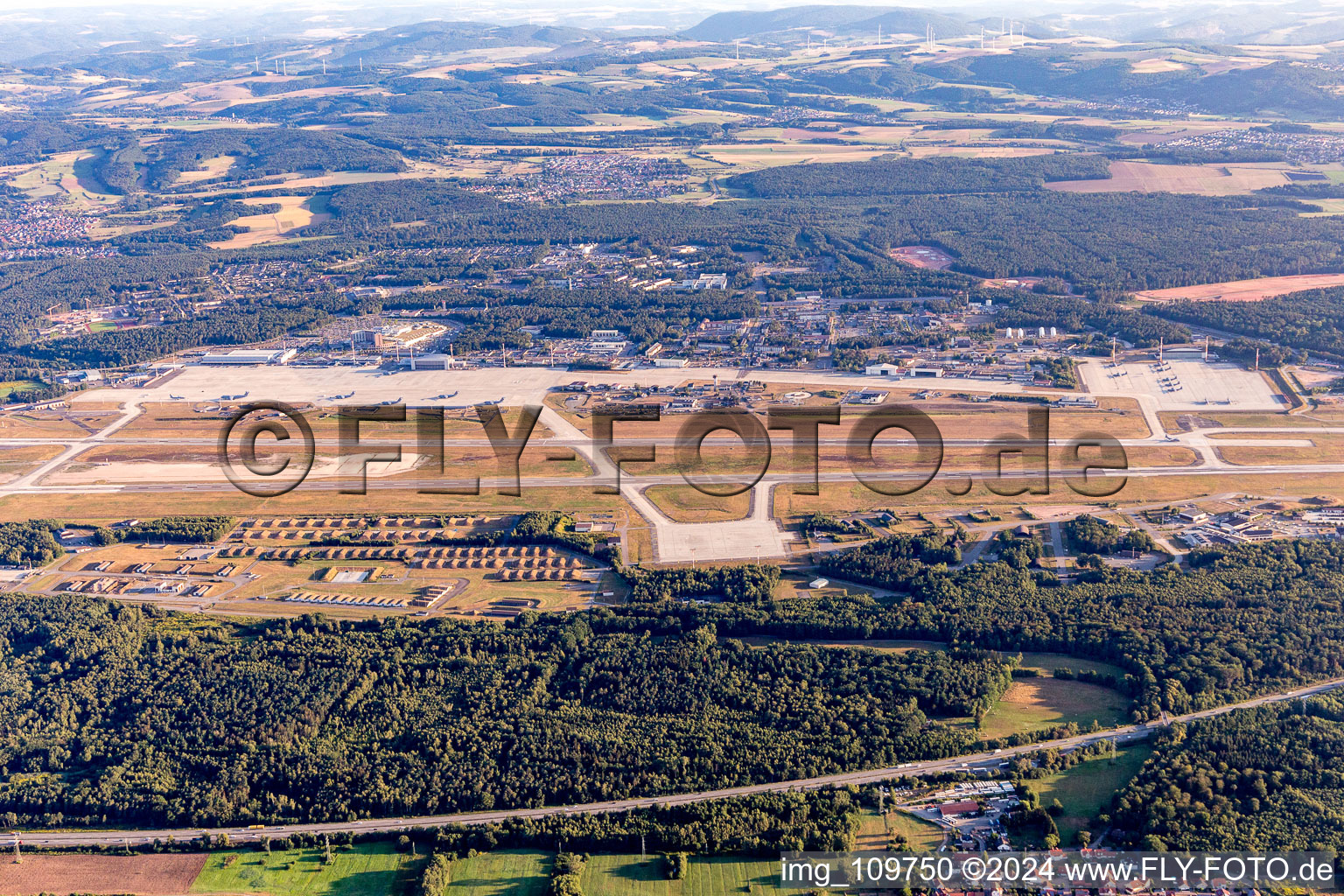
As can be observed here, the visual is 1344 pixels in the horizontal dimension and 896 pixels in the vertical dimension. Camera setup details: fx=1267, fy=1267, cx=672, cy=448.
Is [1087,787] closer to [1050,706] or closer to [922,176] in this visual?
[1050,706]

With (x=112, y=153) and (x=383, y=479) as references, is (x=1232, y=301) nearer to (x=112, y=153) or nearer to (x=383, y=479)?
(x=383, y=479)

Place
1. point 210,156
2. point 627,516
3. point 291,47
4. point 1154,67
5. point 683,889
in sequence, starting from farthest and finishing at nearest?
point 291,47 < point 1154,67 < point 210,156 < point 627,516 < point 683,889

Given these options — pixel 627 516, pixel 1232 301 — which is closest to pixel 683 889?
pixel 627 516

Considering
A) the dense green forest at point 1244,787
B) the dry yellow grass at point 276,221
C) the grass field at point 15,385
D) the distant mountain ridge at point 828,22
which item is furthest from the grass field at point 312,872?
the distant mountain ridge at point 828,22

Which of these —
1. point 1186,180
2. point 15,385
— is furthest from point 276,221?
point 1186,180

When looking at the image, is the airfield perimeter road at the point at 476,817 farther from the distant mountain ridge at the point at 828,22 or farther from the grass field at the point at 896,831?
the distant mountain ridge at the point at 828,22

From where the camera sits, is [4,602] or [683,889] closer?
[683,889]

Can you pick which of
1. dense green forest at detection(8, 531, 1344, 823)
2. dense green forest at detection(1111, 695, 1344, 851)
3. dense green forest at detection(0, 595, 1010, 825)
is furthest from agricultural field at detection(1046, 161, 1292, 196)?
dense green forest at detection(1111, 695, 1344, 851)
